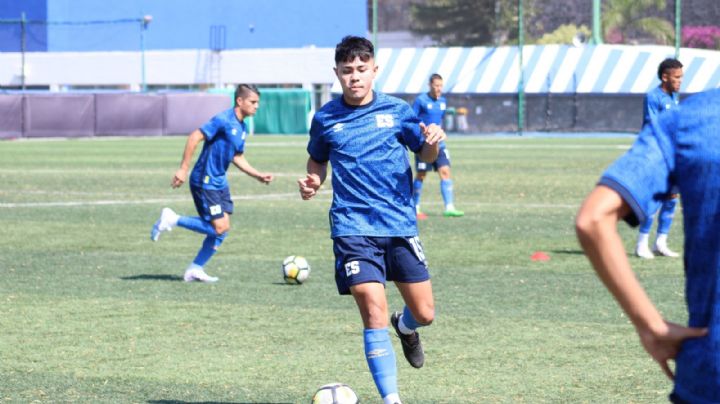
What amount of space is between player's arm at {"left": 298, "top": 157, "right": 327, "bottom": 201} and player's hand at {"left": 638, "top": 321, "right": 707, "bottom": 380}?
384 centimetres

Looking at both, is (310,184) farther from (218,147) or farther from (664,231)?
(664,231)

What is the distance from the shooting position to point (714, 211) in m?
3.21

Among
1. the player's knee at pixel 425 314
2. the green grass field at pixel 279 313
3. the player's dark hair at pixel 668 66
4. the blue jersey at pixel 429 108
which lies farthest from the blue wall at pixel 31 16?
the player's knee at pixel 425 314

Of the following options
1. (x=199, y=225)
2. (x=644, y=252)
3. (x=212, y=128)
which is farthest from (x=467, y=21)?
(x=212, y=128)

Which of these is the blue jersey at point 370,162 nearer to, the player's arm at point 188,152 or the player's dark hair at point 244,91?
the player's dark hair at point 244,91

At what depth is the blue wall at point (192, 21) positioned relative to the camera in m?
65.9

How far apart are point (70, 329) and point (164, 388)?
233 cm

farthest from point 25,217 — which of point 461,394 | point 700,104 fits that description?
point 700,104

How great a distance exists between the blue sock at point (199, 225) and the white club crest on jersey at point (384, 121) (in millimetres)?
5377

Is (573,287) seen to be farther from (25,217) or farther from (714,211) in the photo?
(25,217)

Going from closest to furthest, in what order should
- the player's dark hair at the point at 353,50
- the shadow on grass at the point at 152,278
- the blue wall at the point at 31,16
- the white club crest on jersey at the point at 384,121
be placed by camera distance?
the player's dark hair at the point at 353,50 < the white club crest on jersey at the point at 384,121 < the shadow on grass at the point at 152,278 < the blue wall at the point at 31,16

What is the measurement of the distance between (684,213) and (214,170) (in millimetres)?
9249

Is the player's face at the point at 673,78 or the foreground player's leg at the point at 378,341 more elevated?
the player's face at the point at 673,78

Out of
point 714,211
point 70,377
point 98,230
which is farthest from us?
point 98,230
